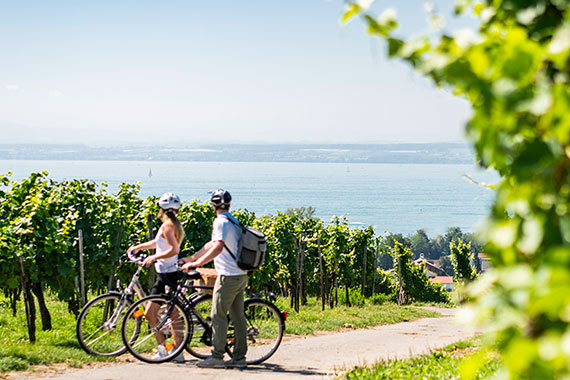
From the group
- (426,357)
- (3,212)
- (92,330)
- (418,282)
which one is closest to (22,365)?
(92,330)

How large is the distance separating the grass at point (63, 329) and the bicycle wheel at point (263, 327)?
5.69ft

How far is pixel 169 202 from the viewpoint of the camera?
8.12 meters

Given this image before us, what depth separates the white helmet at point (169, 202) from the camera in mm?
8109

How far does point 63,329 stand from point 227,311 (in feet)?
14.7

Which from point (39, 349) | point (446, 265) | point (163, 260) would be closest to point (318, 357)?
point (163, 260)

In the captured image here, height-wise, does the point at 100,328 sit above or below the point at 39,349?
above

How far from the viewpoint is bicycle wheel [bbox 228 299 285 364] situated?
27.7ft

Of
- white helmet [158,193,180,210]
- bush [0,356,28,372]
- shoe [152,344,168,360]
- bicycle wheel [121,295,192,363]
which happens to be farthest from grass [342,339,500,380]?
bush [0,356,28,372]

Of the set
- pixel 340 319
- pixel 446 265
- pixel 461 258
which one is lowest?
pixel 446 265

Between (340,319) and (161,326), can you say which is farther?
(340,319)

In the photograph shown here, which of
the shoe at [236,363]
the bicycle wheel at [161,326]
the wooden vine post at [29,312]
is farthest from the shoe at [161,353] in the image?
the wooden vine post at [29,312]

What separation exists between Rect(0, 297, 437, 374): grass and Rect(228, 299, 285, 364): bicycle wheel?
68.2 inches

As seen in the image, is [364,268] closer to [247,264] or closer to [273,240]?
[273,240]

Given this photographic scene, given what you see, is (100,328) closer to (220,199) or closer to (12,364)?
(12,364)
